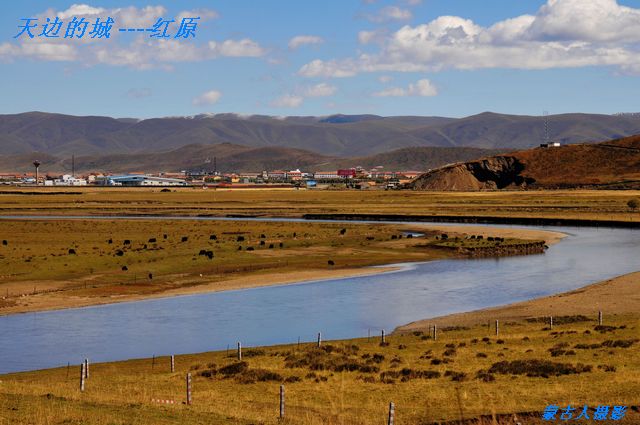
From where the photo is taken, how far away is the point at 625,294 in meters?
51.4

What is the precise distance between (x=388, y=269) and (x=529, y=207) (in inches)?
3000

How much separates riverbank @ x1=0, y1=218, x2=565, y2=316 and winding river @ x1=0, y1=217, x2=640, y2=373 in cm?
260

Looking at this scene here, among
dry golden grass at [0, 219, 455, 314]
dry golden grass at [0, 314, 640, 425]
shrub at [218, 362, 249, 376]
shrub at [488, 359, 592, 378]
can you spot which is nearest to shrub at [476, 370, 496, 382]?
dry golden grass at [0, 314, 640, 425]

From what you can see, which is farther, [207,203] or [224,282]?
[207,203]

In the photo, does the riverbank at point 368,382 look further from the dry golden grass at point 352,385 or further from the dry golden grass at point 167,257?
the dry golden grass at point 167,257

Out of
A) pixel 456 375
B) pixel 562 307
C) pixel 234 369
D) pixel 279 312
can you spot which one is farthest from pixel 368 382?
pixel 562 307

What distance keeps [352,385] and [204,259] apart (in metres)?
40.7

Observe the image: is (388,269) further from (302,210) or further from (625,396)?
(302,210)

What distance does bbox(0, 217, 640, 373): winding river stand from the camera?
38531 millimetres

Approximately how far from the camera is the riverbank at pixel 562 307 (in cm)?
4378

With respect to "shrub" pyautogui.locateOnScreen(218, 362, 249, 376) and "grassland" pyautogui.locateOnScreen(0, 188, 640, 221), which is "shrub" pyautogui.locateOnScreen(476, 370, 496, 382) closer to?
"shrub" pyautogui.locateOnScreen(218, 362, 249, 376)

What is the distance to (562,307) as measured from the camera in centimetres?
4719

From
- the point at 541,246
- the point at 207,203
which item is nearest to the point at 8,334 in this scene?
the point at 541,246

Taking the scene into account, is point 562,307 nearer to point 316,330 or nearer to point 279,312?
point 316,330
